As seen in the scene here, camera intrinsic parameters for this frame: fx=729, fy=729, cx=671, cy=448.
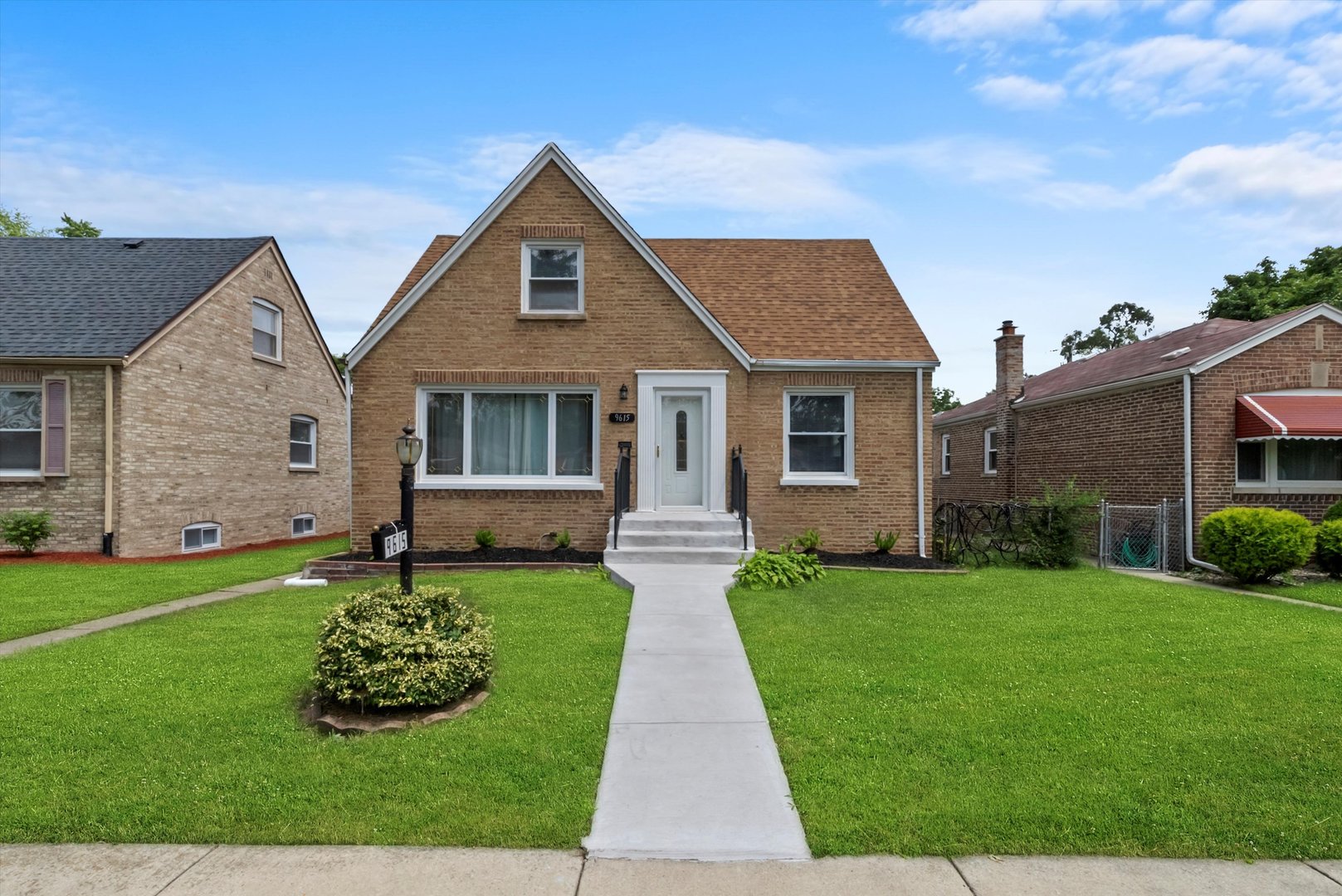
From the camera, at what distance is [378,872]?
10.8 feet

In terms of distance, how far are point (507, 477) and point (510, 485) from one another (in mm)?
265

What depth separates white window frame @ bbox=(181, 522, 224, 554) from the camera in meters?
15.6

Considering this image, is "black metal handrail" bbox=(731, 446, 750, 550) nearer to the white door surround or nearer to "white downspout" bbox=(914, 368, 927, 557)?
the white door surround

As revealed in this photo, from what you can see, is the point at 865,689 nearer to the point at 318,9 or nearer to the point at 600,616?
the point at 600,616

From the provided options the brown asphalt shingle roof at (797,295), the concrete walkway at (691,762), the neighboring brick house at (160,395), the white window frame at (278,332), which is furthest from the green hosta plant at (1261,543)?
the white window frame at (278,332)

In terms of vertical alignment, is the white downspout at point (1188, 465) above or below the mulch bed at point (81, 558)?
above

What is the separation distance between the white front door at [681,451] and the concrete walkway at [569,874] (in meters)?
9.55

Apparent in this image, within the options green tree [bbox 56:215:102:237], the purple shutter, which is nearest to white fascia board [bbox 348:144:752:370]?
the purple shutter

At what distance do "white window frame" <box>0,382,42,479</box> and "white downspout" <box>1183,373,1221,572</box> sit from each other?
68.8ft

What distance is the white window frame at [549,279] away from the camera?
1281 cm

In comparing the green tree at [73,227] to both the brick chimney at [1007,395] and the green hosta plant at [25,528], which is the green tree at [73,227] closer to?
the green hosta plant at [25,528]

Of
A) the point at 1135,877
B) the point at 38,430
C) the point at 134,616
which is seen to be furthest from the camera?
the point at 38,430

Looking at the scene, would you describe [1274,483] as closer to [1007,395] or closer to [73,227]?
[1007,395]

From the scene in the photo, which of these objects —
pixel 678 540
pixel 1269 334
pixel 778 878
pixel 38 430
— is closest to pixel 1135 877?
pixel 778 878
